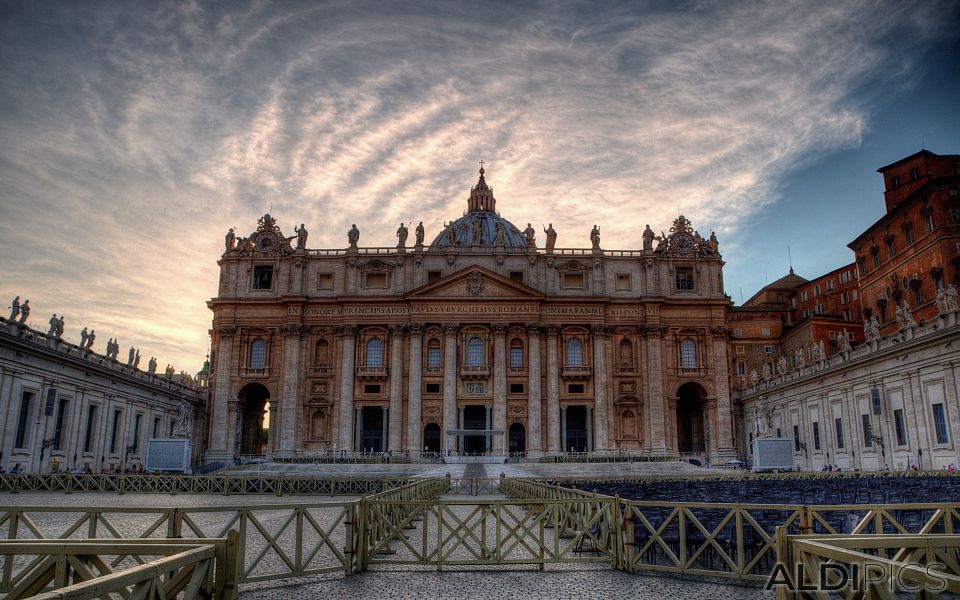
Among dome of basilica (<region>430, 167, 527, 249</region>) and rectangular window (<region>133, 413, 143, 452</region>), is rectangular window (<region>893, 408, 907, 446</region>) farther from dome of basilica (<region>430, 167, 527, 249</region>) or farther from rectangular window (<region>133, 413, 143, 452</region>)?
rectangular window (<region>133, 413, 143, 452</region>)

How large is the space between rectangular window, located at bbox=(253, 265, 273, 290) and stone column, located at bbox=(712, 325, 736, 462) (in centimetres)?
4311

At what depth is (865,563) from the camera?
19.6 feet

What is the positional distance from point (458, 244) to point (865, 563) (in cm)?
6802

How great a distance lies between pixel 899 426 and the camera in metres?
41.7

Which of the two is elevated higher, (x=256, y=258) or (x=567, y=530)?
(x=256, y=258)

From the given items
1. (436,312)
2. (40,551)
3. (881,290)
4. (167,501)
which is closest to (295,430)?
(436,312)

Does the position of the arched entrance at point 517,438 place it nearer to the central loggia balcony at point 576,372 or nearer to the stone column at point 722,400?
the central loggia balcony at point 576,372

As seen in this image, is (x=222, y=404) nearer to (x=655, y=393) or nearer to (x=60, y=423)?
(x=60, y=423)

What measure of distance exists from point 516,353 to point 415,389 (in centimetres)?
1004

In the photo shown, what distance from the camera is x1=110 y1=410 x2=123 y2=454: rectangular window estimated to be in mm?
55219

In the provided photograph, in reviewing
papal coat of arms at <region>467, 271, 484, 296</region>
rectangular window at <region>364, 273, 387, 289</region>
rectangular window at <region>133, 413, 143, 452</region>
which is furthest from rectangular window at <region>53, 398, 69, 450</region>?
papal coat of arms at <region>467, 271, 484, 296</region>

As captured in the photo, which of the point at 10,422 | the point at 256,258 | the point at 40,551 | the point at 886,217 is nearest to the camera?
the point at 40,551

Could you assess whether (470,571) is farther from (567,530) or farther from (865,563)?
(865,563)

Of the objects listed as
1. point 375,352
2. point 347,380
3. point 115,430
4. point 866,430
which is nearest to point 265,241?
point 375,352
